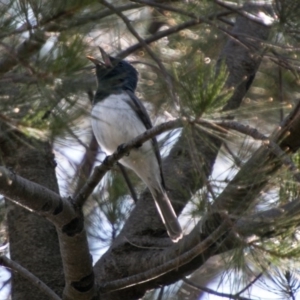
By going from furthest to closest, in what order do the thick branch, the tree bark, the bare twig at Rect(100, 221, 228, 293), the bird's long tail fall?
the bird's long tail < the tree bark < the thick branch < the bare twig at Rect(100, 221, 228, 293)

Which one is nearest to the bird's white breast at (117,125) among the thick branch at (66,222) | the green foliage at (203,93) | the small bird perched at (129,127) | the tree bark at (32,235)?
the small bird perched at (129,127)

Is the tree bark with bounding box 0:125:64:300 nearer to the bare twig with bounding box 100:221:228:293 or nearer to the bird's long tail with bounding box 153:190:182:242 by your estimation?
the bare twig with bounding box 100:221:228:293

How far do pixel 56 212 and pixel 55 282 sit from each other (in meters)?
0.78

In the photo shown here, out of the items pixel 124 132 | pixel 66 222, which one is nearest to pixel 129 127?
pixel 124 132

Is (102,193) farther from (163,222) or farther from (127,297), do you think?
(127,297)

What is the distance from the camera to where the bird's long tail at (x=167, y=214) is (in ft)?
13.2

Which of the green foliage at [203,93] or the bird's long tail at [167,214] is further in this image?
the bird's long tail at [167,214]

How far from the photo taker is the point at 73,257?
11.3 feet

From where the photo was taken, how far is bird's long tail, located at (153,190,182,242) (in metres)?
4.02

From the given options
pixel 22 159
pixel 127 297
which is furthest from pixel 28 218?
pixel 127 297

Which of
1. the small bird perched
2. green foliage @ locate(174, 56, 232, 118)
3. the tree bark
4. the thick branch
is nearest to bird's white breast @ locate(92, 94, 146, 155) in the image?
the small bird perched

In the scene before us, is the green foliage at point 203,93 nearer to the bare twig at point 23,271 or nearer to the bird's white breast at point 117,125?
the bare twig at point 23,271

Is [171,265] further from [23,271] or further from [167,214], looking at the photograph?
[167,214]

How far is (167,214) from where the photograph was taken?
4.14m
